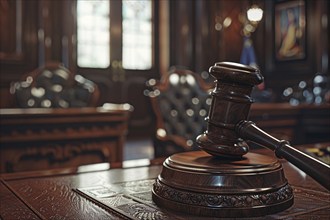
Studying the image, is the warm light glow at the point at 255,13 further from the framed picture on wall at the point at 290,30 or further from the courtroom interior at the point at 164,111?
the framed picture on wall at the point at 290,30

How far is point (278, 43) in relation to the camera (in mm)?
8039

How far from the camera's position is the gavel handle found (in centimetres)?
55

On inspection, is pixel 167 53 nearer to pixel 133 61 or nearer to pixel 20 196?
pixel 133 61

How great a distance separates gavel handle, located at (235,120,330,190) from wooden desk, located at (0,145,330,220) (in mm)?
90

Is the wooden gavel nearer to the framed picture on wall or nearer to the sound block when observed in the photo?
A: the sound block

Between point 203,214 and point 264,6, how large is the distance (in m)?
8.06

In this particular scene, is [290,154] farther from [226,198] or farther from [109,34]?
[109,34]

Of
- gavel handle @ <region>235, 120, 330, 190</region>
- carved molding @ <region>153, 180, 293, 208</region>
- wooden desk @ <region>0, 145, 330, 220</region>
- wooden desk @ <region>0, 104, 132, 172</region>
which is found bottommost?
wooden desk @ <region>0, 104, 132, 172</region>

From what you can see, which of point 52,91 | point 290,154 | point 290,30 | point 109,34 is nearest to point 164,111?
point 52,91

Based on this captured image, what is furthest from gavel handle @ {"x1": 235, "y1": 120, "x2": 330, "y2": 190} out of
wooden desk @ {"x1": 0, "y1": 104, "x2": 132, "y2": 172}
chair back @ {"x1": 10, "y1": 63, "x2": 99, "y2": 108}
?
chair back @ {"x1": 10, "y1": 63, "x2": 99, "y2": 108}

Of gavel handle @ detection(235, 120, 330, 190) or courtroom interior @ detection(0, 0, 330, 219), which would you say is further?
courtroom interior @ detection(0, 0, 330, 219)

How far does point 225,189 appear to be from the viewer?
2.05 ft

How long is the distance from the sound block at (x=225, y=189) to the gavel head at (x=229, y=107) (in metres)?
0.02

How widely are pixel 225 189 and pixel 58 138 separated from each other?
5.93 ft
